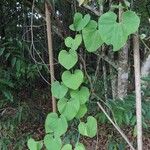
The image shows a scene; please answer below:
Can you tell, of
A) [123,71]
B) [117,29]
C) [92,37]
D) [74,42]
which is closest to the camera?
[117,29]

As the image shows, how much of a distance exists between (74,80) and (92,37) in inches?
10.0

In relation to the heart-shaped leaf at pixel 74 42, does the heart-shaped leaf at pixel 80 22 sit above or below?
above

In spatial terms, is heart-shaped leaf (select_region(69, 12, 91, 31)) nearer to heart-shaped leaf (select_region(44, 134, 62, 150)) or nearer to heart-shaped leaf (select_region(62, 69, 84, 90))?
heart-shaped leaf (select_region(62, 69, 84, 90))

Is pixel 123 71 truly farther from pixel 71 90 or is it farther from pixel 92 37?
pixel 92 37

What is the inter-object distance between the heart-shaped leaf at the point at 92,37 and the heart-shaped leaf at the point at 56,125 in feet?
1.23

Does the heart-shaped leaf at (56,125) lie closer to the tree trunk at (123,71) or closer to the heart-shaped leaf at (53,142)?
the heart-shaped leaf at (53,142)

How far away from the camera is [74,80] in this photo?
1655mm

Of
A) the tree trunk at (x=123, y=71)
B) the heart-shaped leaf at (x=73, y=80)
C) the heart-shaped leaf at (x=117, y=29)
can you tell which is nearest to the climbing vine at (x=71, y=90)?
the heart-shaped leaf at (x=73, y=80)

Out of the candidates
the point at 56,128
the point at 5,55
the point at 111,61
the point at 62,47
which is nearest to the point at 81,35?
the point at 56,128

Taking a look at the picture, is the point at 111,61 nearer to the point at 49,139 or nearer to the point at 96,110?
A: the point at 96,110

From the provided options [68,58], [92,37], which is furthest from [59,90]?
[92,37]

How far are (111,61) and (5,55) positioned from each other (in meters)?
0.91

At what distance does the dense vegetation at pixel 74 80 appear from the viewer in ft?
5.28

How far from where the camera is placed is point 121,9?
1.39 metres
